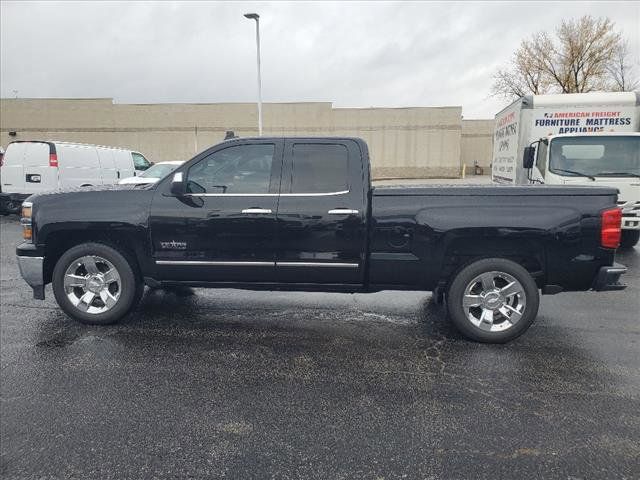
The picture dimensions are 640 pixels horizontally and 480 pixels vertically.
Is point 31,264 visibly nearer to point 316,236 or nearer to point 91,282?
point 91,282

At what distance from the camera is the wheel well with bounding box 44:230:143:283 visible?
15.2 ft

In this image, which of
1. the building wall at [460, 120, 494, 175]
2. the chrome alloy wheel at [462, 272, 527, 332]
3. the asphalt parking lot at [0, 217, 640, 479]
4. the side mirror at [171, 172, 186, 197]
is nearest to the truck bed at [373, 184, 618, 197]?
the chrome alloy wheel at [462, 272, 527, 332]

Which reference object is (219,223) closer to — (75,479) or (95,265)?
(95,265)

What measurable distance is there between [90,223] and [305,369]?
266cm

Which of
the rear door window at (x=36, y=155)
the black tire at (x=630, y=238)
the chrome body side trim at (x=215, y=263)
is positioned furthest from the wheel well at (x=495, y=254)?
the rear door window at (x=36, y=155)

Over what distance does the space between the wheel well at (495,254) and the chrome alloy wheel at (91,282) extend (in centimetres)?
335

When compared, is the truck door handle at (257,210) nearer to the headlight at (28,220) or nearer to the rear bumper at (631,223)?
the headlight at (28,220)

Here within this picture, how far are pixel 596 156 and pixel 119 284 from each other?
8.78 metres

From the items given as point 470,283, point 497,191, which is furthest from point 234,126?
point 470,283

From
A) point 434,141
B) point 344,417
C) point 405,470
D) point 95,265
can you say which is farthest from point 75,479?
point 434,141

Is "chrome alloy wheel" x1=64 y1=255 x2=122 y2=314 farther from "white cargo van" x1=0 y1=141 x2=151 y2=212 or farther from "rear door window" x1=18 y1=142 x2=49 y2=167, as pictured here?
"rear door window" x1=18 y1=142 x2=49 y2=167

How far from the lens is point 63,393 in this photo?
329 cm

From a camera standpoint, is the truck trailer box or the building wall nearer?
the truck trailer box

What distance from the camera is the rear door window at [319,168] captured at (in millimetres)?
4445
